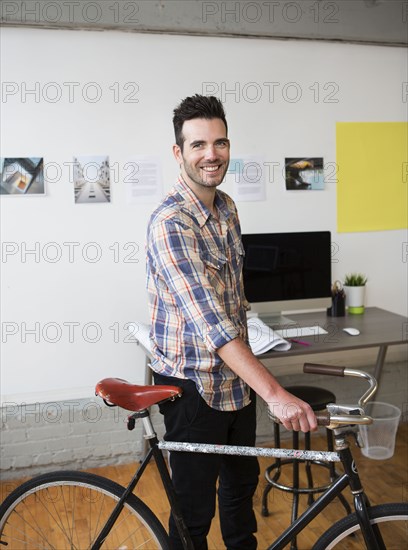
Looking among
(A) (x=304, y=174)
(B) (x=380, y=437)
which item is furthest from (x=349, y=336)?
(A) (x=304, y=174)

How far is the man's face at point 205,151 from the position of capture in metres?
1.80

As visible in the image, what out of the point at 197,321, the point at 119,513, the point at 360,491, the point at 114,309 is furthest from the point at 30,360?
the point at 360,491

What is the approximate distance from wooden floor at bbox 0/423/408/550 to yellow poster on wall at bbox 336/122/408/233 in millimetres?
1226

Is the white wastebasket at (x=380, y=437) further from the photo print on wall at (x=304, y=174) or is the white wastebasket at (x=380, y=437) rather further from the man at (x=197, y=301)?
the man at (x=197, y=301)

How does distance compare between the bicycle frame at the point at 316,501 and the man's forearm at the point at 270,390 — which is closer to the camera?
the man's forearm at the point at 270,390

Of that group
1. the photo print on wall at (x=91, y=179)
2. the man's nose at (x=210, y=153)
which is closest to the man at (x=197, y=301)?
the man's nose at (x=210, y=153)

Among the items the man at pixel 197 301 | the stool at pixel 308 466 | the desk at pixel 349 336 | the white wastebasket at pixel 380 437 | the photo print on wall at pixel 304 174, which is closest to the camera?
the man at pixel 197 301

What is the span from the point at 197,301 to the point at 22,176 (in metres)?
1.67

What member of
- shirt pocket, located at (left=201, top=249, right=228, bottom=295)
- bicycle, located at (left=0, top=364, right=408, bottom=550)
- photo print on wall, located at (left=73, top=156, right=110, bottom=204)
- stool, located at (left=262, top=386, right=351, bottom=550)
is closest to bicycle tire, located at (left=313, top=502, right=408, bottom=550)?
bicycle, located at (left=0, top=364, right=408, bottom=550)

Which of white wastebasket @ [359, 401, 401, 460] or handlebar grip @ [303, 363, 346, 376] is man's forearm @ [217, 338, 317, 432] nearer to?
handlebar grip @ [303, 363, 346, 376]

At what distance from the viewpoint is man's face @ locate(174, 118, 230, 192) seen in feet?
5.92

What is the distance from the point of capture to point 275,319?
10.4ft

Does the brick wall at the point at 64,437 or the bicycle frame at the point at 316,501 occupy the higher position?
the bicycle frame at the point at 316,501

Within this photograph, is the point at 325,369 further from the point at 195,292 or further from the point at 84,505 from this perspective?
the point at 84,505
